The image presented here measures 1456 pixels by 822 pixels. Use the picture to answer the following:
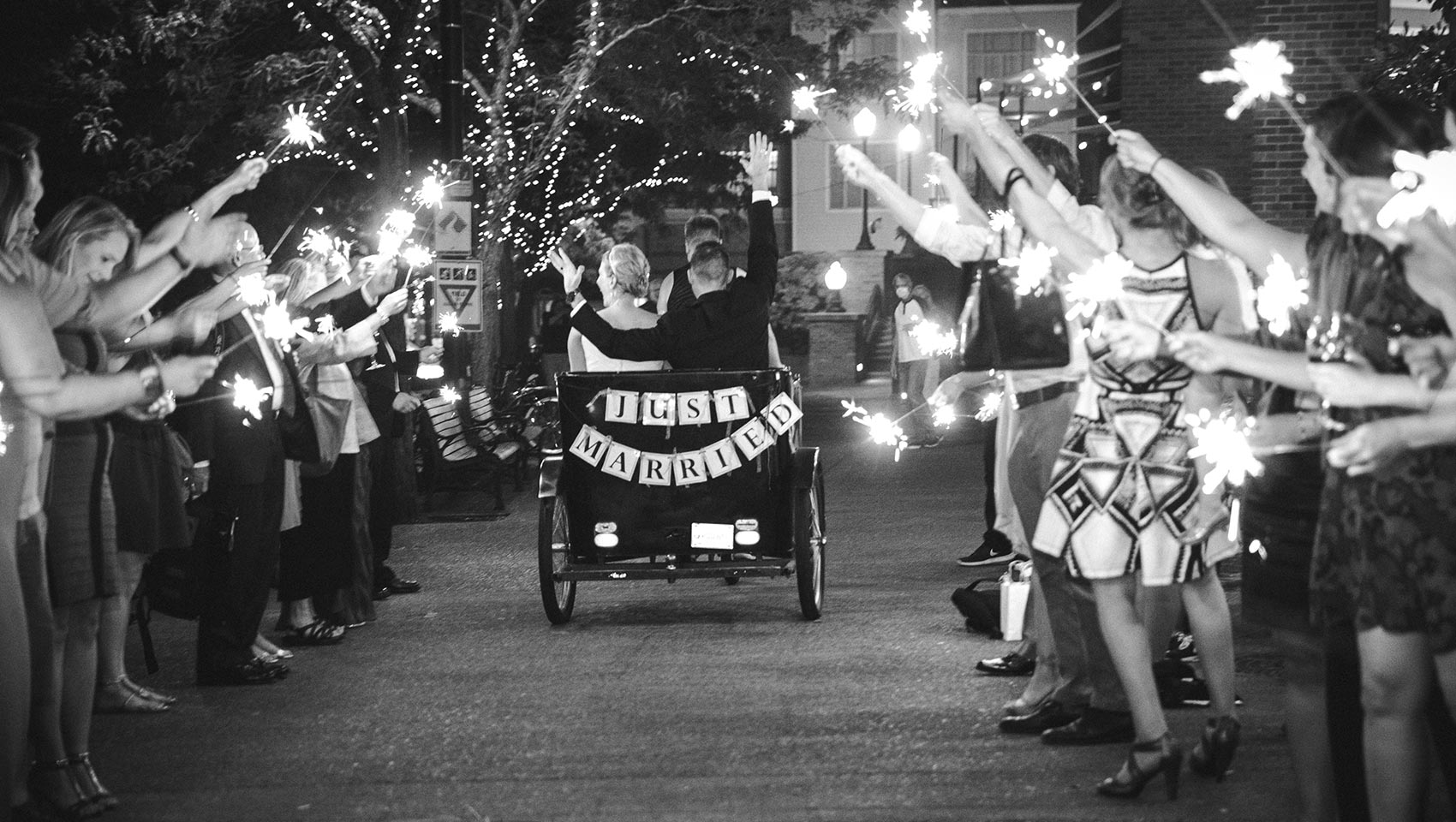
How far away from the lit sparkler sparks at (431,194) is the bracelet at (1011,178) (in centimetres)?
858

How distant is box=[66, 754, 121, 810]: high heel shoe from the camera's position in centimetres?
593

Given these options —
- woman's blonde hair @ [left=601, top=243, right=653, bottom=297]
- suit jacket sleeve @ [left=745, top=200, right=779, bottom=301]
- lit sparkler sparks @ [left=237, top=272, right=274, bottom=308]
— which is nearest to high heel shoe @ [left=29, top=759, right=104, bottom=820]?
lit sparkler sparks @ [left=237, top=272, right=274, bottom=308]

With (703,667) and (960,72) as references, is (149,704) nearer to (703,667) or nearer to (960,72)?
(703,667)

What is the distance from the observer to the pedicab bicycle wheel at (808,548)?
30.3 ft

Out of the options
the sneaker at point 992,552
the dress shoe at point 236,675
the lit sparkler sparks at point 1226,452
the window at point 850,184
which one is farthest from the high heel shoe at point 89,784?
the window at point 850,184

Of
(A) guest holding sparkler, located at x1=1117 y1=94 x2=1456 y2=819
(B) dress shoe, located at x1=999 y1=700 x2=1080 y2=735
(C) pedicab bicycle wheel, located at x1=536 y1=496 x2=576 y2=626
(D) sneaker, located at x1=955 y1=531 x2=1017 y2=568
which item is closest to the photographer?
(A) guest holding sparkler, located at x1=1117 y1=94 x2=1456 y2=819

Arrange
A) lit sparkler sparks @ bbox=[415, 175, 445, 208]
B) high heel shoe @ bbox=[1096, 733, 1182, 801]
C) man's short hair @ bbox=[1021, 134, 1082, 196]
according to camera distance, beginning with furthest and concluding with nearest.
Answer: lit sparkler sparks @ bbox=[415, 175, 445, 208] < man's short hair @ bbox=[1021, 134, 1082, 196] < high heel shoe @ bbox=[1096, 733, 1182, 801]

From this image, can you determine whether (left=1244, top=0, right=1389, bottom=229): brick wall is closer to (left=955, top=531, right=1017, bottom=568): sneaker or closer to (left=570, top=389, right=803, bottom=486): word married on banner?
(left=955, top=531, right=1017, bottom=568): sneaker

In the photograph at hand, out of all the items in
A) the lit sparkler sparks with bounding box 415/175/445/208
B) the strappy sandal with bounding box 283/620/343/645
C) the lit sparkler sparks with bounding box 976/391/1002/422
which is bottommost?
the strappy sandal with bounding box 283/620/343/645

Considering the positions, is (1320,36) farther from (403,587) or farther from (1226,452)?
(1226,452)

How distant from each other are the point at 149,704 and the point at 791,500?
11.7 ft

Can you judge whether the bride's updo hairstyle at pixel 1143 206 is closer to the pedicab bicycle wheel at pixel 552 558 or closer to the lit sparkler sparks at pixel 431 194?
the pedicab bicycle wheel at pixel 552 558

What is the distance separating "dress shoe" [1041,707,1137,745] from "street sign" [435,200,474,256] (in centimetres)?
1082

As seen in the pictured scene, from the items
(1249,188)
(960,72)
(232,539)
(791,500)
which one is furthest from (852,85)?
(960,72)
